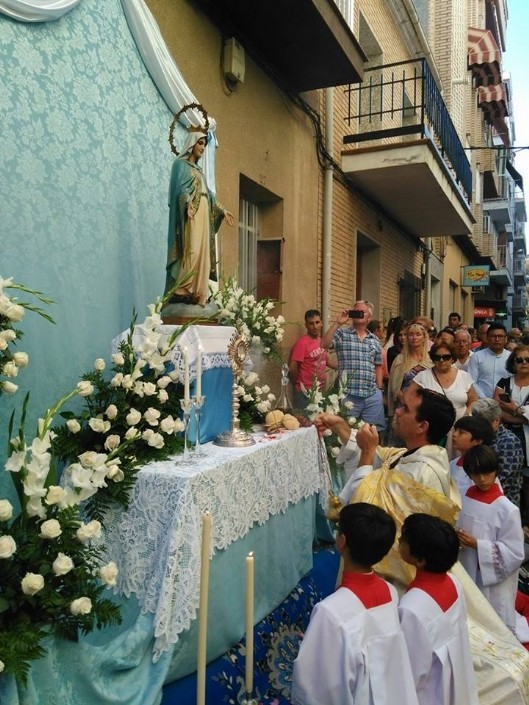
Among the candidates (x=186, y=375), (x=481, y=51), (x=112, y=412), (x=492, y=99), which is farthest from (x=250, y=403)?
(x=492, y=99)

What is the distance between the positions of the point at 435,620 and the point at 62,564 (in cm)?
136

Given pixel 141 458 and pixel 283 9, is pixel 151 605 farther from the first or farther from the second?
pixel 283 9

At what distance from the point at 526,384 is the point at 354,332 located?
61.9 inches

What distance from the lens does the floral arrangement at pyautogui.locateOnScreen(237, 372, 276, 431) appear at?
3.43m

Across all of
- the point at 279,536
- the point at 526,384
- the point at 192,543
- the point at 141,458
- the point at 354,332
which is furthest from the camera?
the point at 354,332

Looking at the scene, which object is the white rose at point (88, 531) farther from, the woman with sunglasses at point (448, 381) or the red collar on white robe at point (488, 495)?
the woman with sunglasses at point (448, 381)

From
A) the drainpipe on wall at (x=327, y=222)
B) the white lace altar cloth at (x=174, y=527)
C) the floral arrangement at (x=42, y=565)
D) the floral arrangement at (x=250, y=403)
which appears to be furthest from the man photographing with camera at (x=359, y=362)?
the floral arrangement at (x=42, y=565)

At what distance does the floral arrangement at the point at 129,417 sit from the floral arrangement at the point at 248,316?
3.27ft

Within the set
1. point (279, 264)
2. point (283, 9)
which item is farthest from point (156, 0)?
point (279, 264)

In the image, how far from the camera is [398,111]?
32.9ft

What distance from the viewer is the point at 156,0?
414 centimetres

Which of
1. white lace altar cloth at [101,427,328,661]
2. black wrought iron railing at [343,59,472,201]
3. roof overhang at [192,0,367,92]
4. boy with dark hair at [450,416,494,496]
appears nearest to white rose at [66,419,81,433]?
white lace altar cloth at [101,427,328,661]

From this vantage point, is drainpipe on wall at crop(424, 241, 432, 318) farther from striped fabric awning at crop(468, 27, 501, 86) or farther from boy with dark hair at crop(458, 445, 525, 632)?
boy with dark hair at crop(458, 445, 525, 632)

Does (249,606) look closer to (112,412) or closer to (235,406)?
(112,412)
